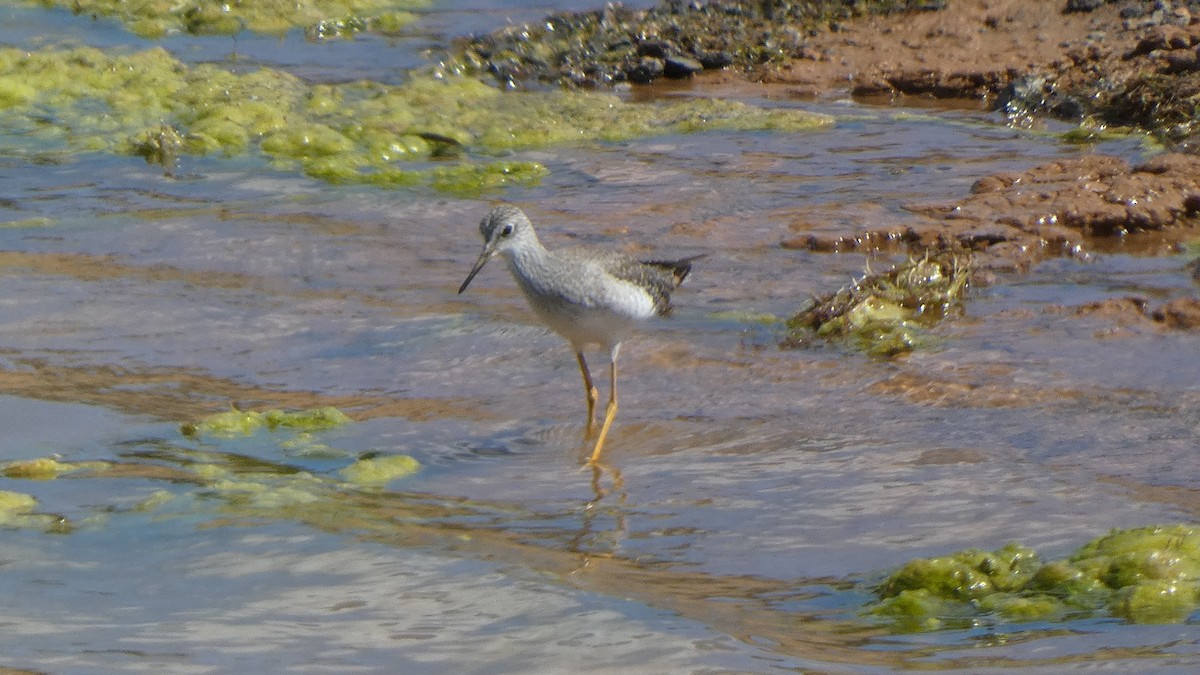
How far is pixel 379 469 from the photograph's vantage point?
16.3ft

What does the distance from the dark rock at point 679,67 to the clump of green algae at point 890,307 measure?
495 centimetres

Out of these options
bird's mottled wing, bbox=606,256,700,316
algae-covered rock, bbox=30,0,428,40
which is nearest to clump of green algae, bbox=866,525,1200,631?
bird's mottled wing, bbox=606,256,700,316

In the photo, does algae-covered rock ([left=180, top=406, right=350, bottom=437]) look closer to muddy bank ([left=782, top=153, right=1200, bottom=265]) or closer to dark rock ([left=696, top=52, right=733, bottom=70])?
muddy bank ([left=782, top=153, right=1200, bottom=265])

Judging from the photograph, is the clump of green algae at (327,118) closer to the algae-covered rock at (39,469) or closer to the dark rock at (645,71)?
the dark rock at (645,71)

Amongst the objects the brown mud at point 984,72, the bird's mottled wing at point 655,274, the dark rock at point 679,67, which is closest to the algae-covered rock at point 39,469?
the bird's mottled wing at point 655,274

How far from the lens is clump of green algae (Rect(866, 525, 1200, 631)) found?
3.58m

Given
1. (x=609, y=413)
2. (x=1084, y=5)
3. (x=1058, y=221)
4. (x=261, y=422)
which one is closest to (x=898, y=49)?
(x=1084, y=5)

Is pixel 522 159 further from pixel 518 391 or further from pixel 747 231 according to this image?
pixel 518 391

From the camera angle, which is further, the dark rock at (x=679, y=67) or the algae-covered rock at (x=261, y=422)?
the dark rock at (x=679, y=67)

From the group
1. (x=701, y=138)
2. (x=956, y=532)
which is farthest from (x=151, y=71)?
(x=956, y=532)

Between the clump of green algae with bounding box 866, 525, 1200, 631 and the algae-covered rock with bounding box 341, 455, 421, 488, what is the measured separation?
1756mm

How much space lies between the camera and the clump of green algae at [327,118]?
928 cm

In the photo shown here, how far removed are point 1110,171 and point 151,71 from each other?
21.8ft

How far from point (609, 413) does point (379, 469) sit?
0.92m
